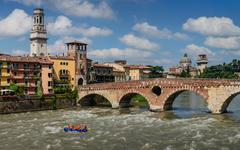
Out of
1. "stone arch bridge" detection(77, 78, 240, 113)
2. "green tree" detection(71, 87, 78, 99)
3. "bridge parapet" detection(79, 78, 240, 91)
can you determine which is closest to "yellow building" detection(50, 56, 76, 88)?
"green tree" detection(71, 87, 78, 99)

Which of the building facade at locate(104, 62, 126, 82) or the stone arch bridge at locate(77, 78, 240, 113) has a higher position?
the building facade at locate(104, 62, 126, 82)

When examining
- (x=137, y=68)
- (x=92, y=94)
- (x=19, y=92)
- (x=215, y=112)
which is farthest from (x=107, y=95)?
(x=137, y=68)

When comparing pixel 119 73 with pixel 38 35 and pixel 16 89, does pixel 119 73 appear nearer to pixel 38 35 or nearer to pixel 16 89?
pixel 38 35

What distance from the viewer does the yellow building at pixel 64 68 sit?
83.2 m

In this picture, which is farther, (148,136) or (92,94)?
(92,94)

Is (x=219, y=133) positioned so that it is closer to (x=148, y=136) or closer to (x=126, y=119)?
(x=148, y=136)

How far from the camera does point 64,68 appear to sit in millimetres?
84375

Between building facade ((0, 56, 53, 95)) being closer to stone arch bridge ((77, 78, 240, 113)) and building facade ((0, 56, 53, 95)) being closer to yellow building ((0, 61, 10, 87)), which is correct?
yellow building ((0, 61, 10, 87))

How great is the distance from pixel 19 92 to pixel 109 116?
2117 cm

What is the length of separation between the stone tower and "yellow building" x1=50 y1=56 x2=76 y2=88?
1.04 metres

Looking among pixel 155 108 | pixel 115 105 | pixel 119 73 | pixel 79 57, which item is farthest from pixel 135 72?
pixel 155 108

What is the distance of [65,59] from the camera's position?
84.5 meters

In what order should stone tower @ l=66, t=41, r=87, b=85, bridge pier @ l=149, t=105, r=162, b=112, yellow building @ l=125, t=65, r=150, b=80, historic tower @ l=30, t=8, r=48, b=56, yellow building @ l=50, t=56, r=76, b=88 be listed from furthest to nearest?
1. yellow building @ l=125, t=65, r=150, b=80
2. historic tower @ l=30, t=8, r=48, b=56
3. stone tower @ l=66, t=41, r=87, b=85
4. yellow building @ l=50, t=56, r=76, b=88
5. bridge pier @ l=149, t=105, r=162, b=112

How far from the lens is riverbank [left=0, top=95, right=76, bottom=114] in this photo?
6668 centimetres
